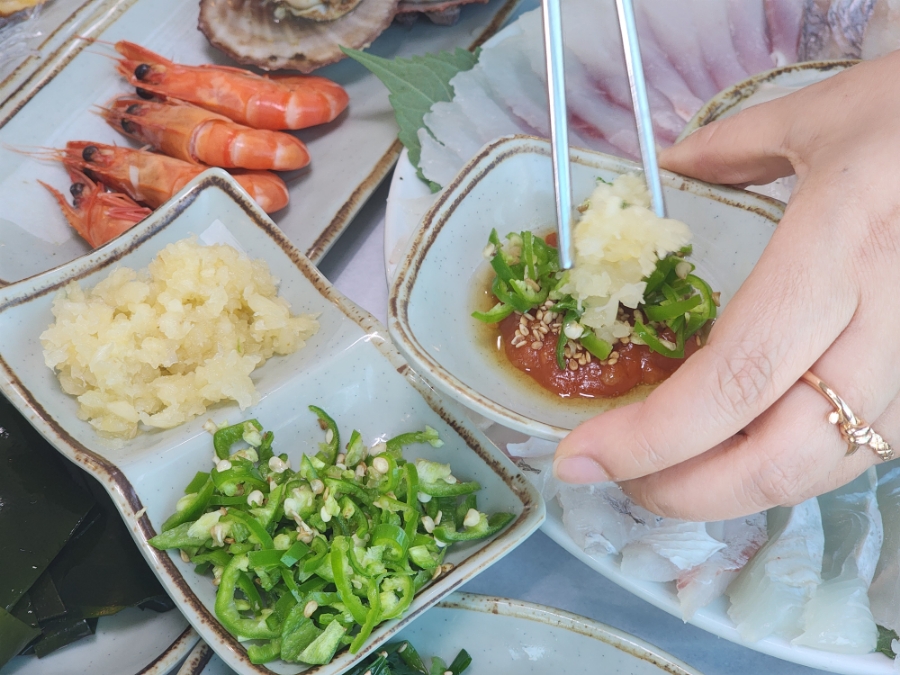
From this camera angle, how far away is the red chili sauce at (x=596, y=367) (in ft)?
5.51

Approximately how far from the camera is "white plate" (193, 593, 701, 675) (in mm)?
1617

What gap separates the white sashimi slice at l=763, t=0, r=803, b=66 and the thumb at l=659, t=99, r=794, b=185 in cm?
85

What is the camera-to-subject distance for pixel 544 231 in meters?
1.90

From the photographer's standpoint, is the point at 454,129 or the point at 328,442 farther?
the point at 454,129

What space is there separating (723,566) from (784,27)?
1.67 m

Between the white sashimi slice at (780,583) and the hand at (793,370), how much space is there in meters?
0.30

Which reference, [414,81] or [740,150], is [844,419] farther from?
[414,81]

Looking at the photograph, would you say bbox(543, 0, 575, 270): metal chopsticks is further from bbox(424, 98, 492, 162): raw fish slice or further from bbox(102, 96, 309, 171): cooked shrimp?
bbox(102, 96, 309, 171): cooked shrimp

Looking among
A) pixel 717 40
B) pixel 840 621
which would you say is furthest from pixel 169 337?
pixel 717 40

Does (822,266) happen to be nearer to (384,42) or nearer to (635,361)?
(635,361)

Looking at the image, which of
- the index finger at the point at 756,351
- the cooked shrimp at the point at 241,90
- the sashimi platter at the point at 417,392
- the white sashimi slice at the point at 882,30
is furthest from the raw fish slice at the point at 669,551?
the cooked shrimp at the point at 241,90

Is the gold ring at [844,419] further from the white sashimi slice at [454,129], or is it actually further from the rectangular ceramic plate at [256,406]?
the white sashimi slice at [454,129]

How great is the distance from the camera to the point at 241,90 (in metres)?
2.60

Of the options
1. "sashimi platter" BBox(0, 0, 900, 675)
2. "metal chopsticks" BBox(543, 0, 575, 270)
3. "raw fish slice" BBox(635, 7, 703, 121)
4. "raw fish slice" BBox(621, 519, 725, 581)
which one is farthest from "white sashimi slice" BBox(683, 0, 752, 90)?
"raw fish slice" BBox(621, 519, 725, 581)
